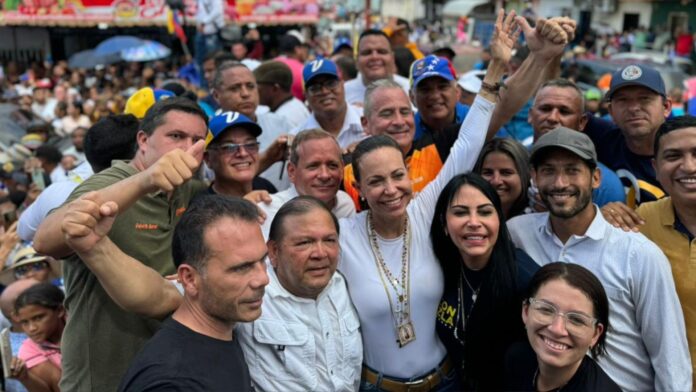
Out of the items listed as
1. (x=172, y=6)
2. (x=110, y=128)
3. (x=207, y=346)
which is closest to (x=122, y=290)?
(x=207, y=346)

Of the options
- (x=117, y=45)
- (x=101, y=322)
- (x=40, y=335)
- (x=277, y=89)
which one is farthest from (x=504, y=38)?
(x=117, y=45)

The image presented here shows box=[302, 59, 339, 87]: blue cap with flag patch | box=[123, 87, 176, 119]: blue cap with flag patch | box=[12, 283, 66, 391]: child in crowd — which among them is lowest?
box=[12, 283, 66, 391]: child in crowd

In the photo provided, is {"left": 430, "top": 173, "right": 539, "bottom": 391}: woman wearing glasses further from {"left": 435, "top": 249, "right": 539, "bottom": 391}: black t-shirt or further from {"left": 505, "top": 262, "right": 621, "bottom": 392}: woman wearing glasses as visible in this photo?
{"left": 505, "top": 262, "right": 621, "bottom": 392}: woman wearing glasses

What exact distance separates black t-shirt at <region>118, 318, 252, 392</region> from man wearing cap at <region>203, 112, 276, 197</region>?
1500mm

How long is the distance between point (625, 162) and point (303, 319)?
8.07 ft

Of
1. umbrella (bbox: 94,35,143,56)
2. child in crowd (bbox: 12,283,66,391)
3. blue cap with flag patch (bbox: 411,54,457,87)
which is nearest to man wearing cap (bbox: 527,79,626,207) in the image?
blue cap with flag patch (bbox: 411,54,457,87)

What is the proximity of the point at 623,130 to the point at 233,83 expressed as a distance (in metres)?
3.15

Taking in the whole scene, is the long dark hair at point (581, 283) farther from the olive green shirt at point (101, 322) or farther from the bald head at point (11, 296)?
the bald head at point (11, 296)

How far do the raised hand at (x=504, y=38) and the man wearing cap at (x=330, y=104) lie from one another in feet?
5.07

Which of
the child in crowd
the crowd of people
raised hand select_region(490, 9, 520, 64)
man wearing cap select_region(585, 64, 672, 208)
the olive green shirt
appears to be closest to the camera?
the crowd of people

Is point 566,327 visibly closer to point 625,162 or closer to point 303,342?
point 303,342

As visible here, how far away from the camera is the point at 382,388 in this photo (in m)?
3.26

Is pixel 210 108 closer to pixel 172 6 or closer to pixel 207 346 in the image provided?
pixel 207 346

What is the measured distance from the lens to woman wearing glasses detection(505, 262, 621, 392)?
2.60 m
